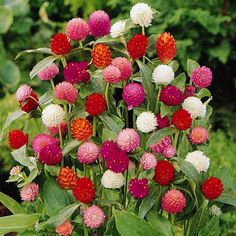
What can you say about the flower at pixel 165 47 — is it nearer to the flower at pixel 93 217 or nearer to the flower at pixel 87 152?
the flower at pixel 87 152

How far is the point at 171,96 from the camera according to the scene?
91.0 inches

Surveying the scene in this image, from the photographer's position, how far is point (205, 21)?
16.3 feet

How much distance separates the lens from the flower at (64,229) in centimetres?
234

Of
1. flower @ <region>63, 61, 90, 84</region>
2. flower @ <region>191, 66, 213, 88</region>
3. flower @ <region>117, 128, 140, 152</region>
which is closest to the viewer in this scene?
flower @ <region>117, 128, 140, 152</region>

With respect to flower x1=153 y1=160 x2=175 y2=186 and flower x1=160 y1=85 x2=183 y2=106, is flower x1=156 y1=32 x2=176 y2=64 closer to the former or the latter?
flower x1=160 y1=85 x2=183 y2=106

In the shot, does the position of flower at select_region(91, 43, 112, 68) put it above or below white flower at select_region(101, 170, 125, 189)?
above

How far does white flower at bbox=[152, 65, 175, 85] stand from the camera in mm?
2336

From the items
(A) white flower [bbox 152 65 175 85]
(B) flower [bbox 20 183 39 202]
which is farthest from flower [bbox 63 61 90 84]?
(B) flower [bbox 20 183 39 202]

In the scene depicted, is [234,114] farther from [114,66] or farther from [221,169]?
[114,66]

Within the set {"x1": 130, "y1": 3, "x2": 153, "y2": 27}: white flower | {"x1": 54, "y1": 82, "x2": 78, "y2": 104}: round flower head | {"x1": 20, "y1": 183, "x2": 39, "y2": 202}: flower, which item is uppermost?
{"x1": 130, "y1": 3, "x2": 153, "y2": 27}: white flower

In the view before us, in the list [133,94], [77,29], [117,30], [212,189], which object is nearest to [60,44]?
[77,29]

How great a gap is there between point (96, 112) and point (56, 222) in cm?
35

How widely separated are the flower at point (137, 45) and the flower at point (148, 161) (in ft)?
1.02

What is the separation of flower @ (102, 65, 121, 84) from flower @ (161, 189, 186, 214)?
0.37 m
